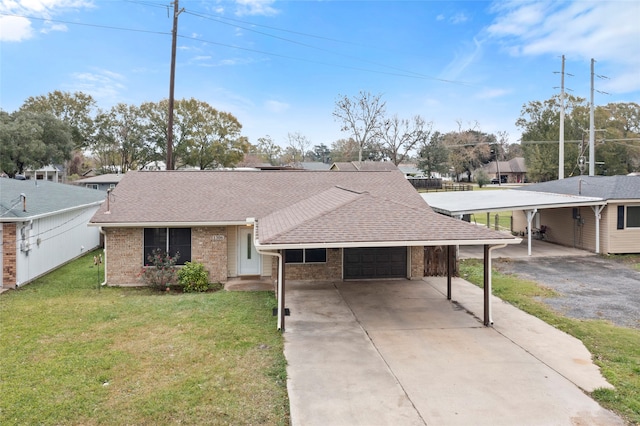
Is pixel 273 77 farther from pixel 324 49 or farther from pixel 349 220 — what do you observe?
pixel 349 220

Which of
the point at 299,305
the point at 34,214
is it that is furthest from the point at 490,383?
the point at 34,214

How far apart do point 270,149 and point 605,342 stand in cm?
6739

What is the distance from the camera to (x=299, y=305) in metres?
10.3

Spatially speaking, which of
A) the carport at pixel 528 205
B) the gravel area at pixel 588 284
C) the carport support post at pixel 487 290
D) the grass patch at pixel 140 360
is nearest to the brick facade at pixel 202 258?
the grass patch at pixel 140 360

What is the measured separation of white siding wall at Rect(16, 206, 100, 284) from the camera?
11.9 metres

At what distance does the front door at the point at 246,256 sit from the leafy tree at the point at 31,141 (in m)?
35.1

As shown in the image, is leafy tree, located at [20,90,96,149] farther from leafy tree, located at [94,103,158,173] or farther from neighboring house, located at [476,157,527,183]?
neighboring house, located at [476,157,527,183]

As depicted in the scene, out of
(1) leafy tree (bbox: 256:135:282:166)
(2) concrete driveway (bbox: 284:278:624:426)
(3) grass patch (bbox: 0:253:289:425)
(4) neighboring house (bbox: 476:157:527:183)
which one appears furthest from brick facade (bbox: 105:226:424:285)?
(4) neighboring house (bbox: 476:157:527:183)

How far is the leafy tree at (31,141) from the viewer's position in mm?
37125

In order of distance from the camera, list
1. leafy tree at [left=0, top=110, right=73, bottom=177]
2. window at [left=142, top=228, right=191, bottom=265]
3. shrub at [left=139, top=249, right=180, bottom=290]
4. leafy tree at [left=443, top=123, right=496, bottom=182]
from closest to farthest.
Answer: shrub at [left=139, top=249, right=180, bottom=290], window at [left=142, top=228, right=191, bottom=265], leafy tree at [left=0, top=110, right=73, bottom=177], leafy tree at [left=443, top=123, right=496, bottom=182]

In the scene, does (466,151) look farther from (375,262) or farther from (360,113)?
(375,262)

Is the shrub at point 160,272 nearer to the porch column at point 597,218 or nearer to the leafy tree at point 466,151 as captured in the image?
the porch column at point 597,218

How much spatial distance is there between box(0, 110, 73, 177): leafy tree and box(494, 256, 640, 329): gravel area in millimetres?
41318

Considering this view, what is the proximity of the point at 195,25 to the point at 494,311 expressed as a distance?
2058 cm
